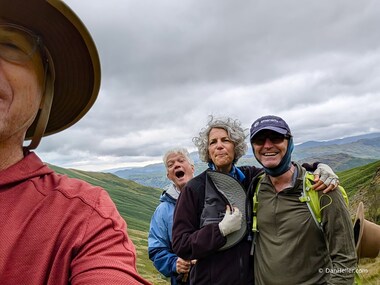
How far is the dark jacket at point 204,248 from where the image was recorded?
416 cm

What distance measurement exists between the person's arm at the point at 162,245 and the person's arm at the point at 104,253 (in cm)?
405

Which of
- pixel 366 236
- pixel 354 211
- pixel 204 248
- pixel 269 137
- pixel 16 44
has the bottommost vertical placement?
pixel 354 211

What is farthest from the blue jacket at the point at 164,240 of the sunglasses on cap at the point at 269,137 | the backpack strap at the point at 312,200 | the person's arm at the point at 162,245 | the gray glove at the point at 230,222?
the backpack strap at the point at 312,200

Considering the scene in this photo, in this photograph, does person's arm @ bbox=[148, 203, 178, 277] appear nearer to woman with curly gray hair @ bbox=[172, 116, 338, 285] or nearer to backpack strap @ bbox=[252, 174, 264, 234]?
woman with curly gray hair @ bbox=[172, 116, 338, 285]

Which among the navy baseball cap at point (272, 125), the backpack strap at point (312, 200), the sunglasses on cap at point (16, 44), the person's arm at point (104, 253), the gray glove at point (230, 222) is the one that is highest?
the sunglasses on cap at point (16, 44)

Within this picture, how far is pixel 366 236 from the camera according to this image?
4699 mm

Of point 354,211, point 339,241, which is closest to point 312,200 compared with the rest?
point 339,241

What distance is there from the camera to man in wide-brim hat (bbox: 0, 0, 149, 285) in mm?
1459

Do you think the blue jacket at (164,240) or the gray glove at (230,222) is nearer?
the gray glove at (230,222)

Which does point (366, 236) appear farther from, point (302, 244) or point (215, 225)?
point (215, 225)

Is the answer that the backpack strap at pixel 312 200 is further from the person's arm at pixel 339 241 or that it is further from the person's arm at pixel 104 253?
the person's arm at pixel 104 253

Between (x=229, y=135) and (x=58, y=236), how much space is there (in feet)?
12.1

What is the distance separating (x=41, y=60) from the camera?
2156 mm

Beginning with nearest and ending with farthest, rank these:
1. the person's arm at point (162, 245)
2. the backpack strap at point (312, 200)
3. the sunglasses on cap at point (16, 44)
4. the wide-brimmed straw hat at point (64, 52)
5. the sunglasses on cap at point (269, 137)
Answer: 1. the sunglasses on cap at point (16, 44)
2. the wide-brimmed straw hat at point (64, 52)
3. the backpack strap at point (312, 200)
4. the sunglasses on cap at point (269, 137)
5. the person's arm at point (162, 245)
